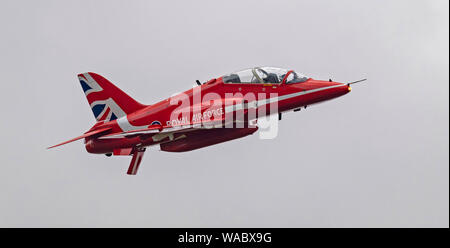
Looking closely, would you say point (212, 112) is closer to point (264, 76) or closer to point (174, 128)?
point (174, 128)

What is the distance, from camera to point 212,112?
1375 inches

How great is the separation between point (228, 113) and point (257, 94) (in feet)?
4.95

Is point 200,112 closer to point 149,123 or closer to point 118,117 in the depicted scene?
point 149,123

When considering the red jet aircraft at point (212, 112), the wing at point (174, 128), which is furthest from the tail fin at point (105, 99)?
the wing at point (174, 128)

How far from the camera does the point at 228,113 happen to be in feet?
113

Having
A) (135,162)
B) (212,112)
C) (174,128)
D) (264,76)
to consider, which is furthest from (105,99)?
(264,76)

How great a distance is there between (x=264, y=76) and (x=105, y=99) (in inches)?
356

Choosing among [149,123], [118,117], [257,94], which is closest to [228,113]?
[257,94]

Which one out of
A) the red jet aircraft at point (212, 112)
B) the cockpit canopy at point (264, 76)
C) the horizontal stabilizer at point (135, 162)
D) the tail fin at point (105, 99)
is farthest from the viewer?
the tail fin at point (105, 99)

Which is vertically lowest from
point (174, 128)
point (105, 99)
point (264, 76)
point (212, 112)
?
point (174, 128)

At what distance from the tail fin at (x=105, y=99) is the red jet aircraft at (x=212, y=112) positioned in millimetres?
700

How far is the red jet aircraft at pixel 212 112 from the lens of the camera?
1356 inches

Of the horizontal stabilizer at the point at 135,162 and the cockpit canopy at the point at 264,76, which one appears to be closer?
the cockpit canopy at the point at 264,76

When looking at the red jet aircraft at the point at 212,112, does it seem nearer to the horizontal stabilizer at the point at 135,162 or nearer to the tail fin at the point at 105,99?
the horizontal stabilizer at the point at 135,162
